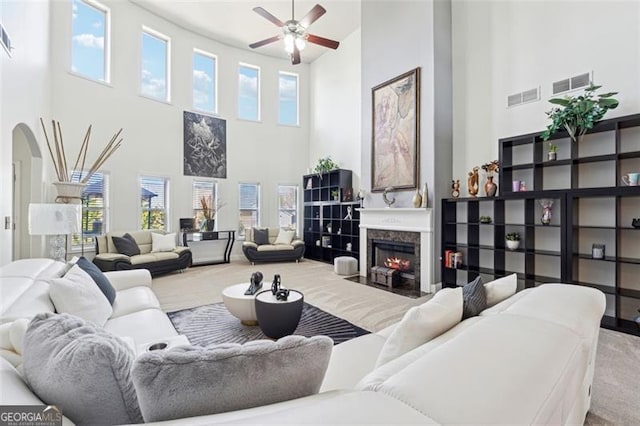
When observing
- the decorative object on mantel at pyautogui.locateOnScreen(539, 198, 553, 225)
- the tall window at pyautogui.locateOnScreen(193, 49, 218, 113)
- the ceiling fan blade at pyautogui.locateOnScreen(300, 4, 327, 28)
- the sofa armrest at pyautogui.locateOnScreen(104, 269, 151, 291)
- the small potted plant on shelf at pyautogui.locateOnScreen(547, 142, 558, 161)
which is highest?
the tall window at pyautogui.locateOnScreen(193, 49, 218, 113)

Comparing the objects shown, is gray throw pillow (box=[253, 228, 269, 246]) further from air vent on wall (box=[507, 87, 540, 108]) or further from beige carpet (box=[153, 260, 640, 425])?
air vent on wall (box=[507, 87, 540, 108])

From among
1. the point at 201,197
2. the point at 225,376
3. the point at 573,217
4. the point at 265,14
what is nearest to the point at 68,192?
the point at 201,197

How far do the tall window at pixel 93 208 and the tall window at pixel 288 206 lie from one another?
4.12 metres

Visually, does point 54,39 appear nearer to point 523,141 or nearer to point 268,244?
point 268,244

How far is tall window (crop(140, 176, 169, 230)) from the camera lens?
670 centimetres

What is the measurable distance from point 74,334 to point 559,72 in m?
5.34

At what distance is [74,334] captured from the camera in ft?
3.27

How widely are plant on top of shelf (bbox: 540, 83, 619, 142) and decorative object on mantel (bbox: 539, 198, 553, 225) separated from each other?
0.80m

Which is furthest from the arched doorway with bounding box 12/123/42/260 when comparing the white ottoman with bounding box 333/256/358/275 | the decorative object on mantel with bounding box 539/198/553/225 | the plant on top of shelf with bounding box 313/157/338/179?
the decorative object on mantel with bounding box 539/198/553/225

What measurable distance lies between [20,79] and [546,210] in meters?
6.64

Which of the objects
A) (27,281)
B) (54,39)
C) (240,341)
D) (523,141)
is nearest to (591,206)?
(523,141)

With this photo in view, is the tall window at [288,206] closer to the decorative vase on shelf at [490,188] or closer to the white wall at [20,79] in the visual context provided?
the white wall at [20,79]

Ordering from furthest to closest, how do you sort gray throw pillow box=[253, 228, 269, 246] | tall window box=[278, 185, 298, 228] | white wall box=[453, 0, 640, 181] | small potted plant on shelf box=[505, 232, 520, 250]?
tall window box=[278, 185, 298, 228], gray throw pillow box=[253, 228, 269, 246], small potted plant on shelf box=[505, 232, 520, 250], white wall box=[453, 0, 640, 181]

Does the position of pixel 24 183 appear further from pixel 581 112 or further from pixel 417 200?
pixel 581 112
